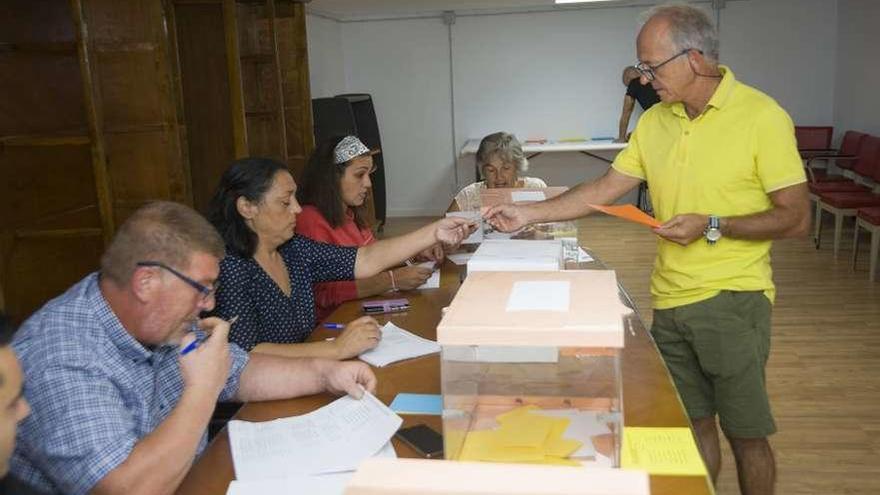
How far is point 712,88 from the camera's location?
2082mm

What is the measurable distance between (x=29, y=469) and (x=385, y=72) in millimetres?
7713

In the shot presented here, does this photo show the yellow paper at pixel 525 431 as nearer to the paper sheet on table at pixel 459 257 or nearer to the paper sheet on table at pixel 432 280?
the paper sheet on table at pixel 432 280

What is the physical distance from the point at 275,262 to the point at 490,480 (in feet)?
5.51

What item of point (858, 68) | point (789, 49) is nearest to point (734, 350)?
point (858, 68)

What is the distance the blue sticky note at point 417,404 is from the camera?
66.1 inches

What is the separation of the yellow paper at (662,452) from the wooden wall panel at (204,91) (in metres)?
3.59

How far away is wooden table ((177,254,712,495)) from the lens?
140cm

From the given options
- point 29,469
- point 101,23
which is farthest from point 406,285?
→ point 101,23

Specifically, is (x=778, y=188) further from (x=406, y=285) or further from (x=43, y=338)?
(x=43, y=338)

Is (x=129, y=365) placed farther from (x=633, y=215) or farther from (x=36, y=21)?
(x=36, y=21)

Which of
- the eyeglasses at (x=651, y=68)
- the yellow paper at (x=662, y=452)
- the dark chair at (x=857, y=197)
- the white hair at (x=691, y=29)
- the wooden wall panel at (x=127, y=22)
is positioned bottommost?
the dark chair at (x=857, y=197)

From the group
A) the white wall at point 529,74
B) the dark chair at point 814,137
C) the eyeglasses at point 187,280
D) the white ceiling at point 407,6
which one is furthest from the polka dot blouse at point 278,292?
the dark chair at point 814,137

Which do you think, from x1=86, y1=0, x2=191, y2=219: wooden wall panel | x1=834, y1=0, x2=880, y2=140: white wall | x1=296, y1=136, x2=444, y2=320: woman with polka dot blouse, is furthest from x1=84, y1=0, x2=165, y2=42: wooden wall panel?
x1=834, y1=0, x2=880, y2=140: white wall

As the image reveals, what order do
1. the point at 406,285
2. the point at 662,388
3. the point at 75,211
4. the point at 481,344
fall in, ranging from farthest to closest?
the point at 75,211
the point at 406,285
the point at 662,388
the point at 481,344
